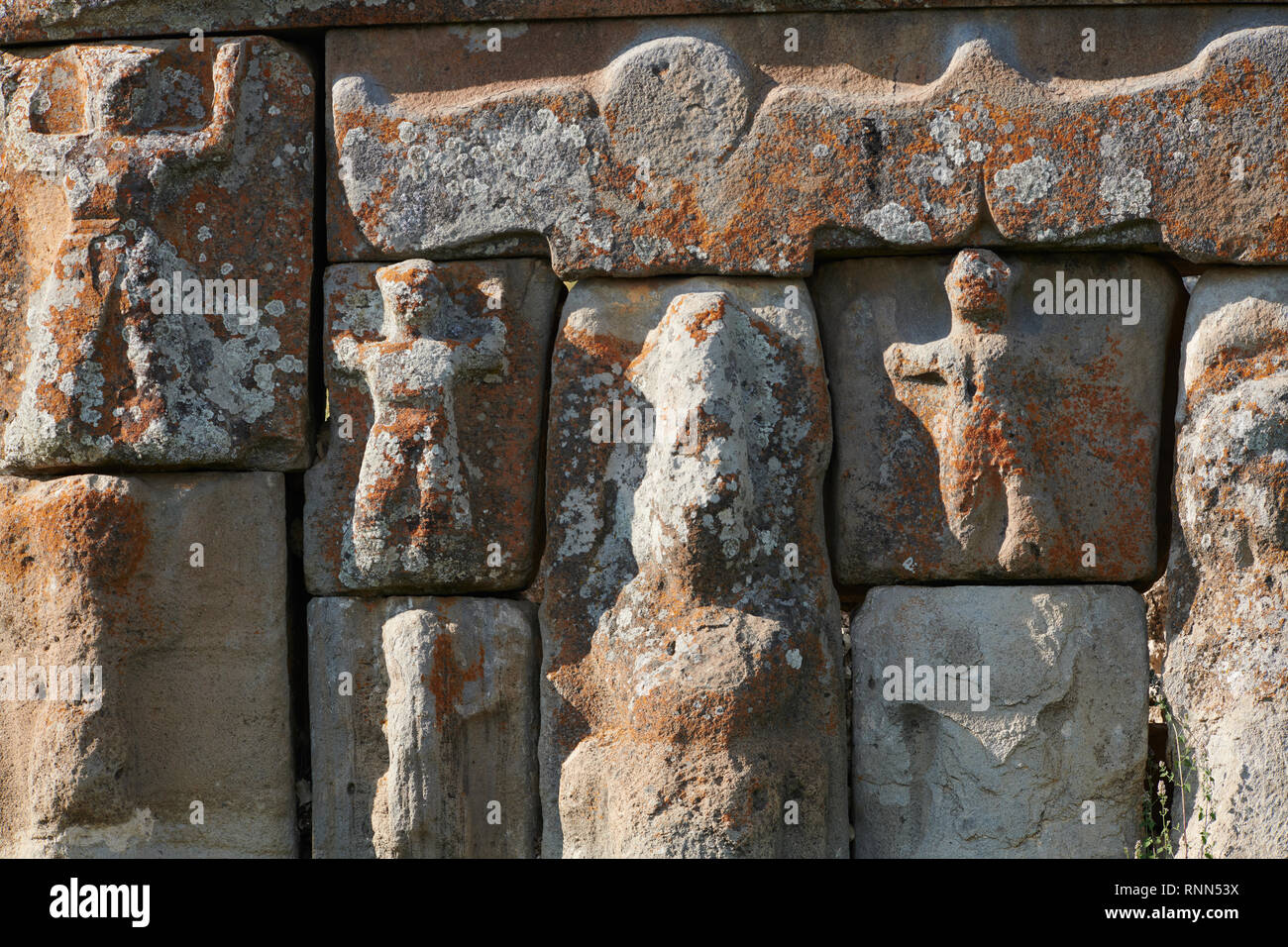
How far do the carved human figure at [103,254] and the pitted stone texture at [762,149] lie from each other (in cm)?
51

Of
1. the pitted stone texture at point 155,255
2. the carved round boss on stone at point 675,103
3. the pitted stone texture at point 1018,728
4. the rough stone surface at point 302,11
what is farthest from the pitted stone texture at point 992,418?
the pitted stone texture at point 155,255

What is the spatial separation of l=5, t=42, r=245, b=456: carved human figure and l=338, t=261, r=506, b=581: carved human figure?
0.64m

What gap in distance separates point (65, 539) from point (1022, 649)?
109 inches

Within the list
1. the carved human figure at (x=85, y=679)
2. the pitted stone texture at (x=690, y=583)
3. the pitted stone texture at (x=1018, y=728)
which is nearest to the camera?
the pitted stone texture at (x=690, y=583)

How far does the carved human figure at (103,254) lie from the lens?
154 inches

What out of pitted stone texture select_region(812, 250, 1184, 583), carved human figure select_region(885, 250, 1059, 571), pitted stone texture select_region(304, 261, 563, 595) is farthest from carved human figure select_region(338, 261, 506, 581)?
carved human figure select_region(885, 250, 1059, 571)

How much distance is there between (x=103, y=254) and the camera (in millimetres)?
3943

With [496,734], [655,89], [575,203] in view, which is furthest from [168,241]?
Result: [496,734]

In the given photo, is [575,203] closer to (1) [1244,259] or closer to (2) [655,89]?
(2) [655,89]

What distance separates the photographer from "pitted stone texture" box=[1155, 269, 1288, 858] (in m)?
3.81

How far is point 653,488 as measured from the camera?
3.90 meters

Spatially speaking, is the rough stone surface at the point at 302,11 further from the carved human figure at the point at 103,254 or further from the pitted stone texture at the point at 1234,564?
the pitted stone texture at the point at 1234,564

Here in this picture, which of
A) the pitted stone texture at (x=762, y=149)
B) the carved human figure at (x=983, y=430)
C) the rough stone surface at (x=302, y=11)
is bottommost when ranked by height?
the carved human figure at (x=983, y=430)

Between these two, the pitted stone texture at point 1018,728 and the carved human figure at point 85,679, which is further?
the pitted stone texture at point 1018,728
